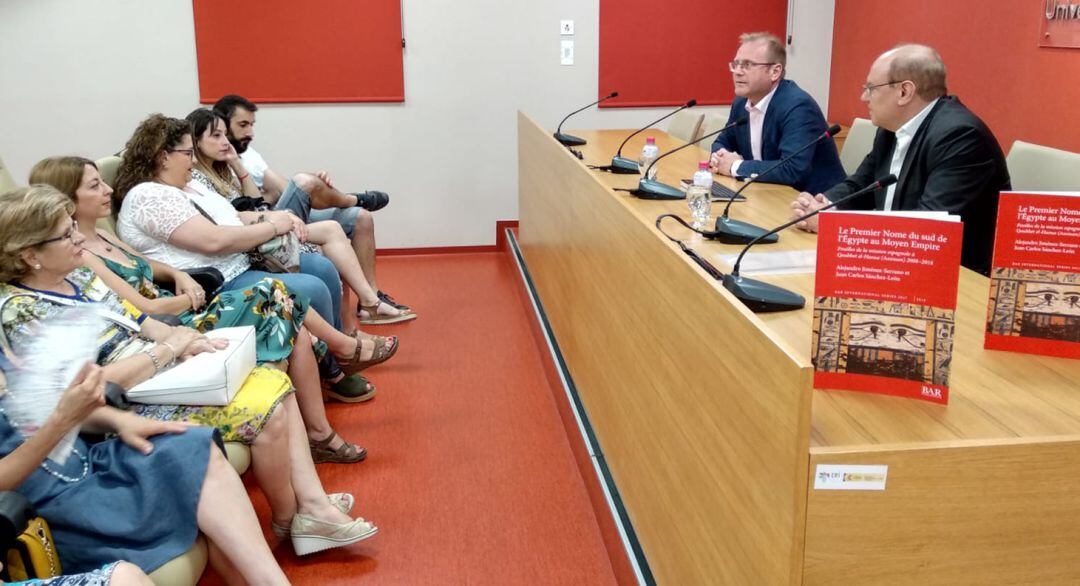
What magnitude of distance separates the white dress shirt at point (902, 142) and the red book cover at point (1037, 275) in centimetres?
112

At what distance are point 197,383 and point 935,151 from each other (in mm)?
2045

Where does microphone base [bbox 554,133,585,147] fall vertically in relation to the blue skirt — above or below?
above

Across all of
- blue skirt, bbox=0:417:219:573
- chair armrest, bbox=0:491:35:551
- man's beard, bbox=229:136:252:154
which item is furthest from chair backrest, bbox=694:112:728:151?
chair armrest, bbox=0:491:35:551

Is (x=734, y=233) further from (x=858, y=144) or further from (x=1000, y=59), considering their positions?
(x=1000, y=59)

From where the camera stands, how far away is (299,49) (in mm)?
5348


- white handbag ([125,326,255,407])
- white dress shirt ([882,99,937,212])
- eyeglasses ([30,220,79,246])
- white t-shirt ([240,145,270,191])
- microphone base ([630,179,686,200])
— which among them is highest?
white dress shirt ([882,99,937,212])

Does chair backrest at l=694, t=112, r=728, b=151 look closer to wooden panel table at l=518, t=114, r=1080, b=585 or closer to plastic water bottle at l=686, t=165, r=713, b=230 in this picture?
plastic water bottle at l=686, t=165, r=713, b=230

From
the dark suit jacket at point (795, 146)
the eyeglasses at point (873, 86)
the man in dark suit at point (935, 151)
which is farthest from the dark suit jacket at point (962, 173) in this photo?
the dark suit jacket at point (795, 146)

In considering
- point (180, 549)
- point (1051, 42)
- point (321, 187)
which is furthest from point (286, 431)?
point (1051, 42)

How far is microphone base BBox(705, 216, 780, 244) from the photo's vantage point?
2.45 metres

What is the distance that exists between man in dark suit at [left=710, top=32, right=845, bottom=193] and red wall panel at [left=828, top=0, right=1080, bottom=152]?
989mm

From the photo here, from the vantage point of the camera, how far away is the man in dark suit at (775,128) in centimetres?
363

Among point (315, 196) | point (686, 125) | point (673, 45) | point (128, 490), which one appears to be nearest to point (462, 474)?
point (128, 490)

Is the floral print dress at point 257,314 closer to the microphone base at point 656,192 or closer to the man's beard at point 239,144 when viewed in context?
the microphone base at point 656,192
